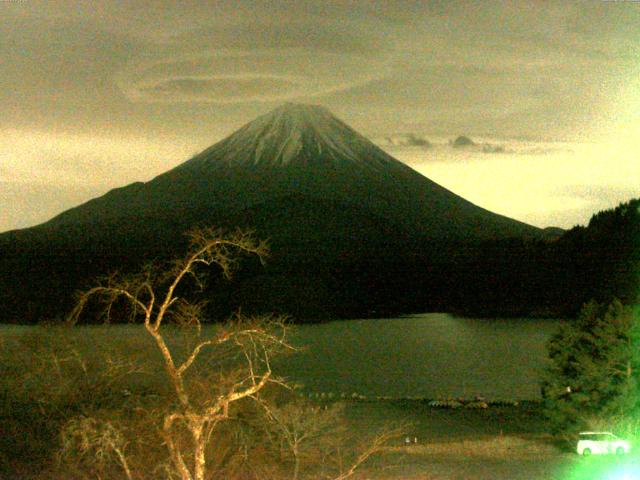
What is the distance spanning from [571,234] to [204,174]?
49.7 meters

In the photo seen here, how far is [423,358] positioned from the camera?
4947 centimetres

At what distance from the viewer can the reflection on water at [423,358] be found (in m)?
37.5

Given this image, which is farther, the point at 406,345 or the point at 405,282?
the point at 405,282

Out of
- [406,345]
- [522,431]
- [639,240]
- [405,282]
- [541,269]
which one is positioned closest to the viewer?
[522,431]

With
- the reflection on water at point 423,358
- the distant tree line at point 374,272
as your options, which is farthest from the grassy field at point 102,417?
the distant tree line at point 374,272

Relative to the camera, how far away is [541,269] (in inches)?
3068

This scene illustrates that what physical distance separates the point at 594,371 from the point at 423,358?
30389 millimetres

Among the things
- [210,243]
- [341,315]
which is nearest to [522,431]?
[210,243]

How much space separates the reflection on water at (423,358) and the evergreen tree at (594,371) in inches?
151

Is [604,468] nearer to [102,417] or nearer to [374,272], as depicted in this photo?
[102,417]

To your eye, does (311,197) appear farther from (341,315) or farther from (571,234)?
(571,234)

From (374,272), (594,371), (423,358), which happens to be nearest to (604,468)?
(594,371)

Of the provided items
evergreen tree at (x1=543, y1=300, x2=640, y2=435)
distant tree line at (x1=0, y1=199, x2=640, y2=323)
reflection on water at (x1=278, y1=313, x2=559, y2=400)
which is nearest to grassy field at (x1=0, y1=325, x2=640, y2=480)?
evergreen tree at (x1=543, y1=300, x2=640, y2=435)

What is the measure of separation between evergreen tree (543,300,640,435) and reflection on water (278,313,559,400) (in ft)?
12.6
